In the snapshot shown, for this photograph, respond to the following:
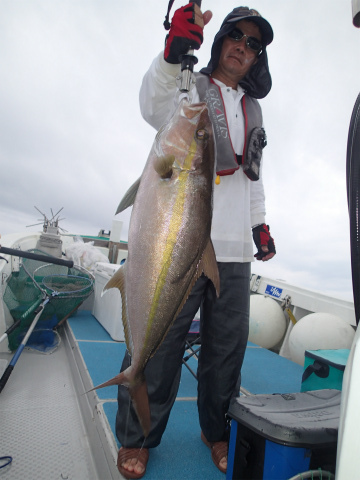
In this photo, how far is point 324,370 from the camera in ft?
7.57

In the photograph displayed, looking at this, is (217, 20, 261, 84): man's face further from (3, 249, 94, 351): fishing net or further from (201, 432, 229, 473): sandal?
(3, 249, 94, 351): fishing net

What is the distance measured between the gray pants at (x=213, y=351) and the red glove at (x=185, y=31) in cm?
125

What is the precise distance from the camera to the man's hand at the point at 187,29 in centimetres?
151

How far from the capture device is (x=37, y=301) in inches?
154

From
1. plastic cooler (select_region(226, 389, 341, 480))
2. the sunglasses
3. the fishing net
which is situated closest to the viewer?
plastic cooler (select_region(226, 389, 341, 480))

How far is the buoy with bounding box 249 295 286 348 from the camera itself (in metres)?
5.29

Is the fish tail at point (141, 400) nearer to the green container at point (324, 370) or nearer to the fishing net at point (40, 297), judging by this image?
the green container at point (324, 370)

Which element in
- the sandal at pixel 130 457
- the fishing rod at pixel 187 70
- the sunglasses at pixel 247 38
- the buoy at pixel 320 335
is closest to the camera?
the fishing rod at pixel 187 70

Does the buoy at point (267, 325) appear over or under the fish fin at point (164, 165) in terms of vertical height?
under

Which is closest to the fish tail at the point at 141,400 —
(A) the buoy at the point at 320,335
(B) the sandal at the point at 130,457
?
(B) the sandal at the point at 130,457

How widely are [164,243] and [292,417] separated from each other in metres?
1.04

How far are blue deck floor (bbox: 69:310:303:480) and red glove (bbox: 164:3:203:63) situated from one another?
2.40 metres

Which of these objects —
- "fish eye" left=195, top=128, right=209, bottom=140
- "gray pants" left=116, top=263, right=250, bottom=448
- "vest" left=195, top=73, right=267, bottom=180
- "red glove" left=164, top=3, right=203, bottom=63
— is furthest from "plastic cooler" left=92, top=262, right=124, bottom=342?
"red glove" left=164, top=3, right=203, bottom=63

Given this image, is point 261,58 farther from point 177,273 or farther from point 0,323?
point 0,323
